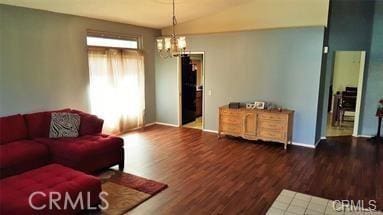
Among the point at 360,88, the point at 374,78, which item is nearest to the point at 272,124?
the point at 360,88

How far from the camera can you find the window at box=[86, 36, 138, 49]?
228 inches

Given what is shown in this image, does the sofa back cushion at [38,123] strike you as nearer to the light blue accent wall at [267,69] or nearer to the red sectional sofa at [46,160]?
the red sectional sofa at [46,160]

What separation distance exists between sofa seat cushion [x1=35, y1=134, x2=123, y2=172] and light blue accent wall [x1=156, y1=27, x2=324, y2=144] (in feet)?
10.3

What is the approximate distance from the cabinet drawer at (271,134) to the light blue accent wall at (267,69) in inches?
19.6

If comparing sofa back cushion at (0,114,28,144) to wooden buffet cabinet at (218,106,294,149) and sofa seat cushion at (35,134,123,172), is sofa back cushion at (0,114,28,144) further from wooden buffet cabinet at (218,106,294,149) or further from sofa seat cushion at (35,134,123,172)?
wooden buffet cabinet at (218,106,294,149)

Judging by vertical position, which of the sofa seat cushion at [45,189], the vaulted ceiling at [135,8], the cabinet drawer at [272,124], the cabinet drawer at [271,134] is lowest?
the cabinet drawer at [271,134]

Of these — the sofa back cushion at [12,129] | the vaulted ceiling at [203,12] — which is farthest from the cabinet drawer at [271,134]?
the sofa back cushion at [12,129]

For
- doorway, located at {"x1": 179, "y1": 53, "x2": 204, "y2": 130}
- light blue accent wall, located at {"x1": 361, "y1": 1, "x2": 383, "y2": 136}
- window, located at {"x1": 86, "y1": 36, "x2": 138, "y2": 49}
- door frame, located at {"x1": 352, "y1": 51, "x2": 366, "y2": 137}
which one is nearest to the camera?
window, located at {"x1": 86, "y1": 36, "x2": 138, "y2": 49}

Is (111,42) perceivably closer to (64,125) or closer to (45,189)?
(64,125)

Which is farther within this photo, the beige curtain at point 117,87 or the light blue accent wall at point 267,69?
the beige curtain at point 117,87

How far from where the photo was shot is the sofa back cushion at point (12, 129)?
4.09m

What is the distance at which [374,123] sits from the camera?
6.68 meters

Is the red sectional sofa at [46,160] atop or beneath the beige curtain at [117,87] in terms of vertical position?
beneath

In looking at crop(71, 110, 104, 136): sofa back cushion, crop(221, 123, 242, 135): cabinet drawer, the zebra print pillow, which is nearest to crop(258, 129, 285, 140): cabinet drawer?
crop(221, 123, 242, 135): cabinet drawer
